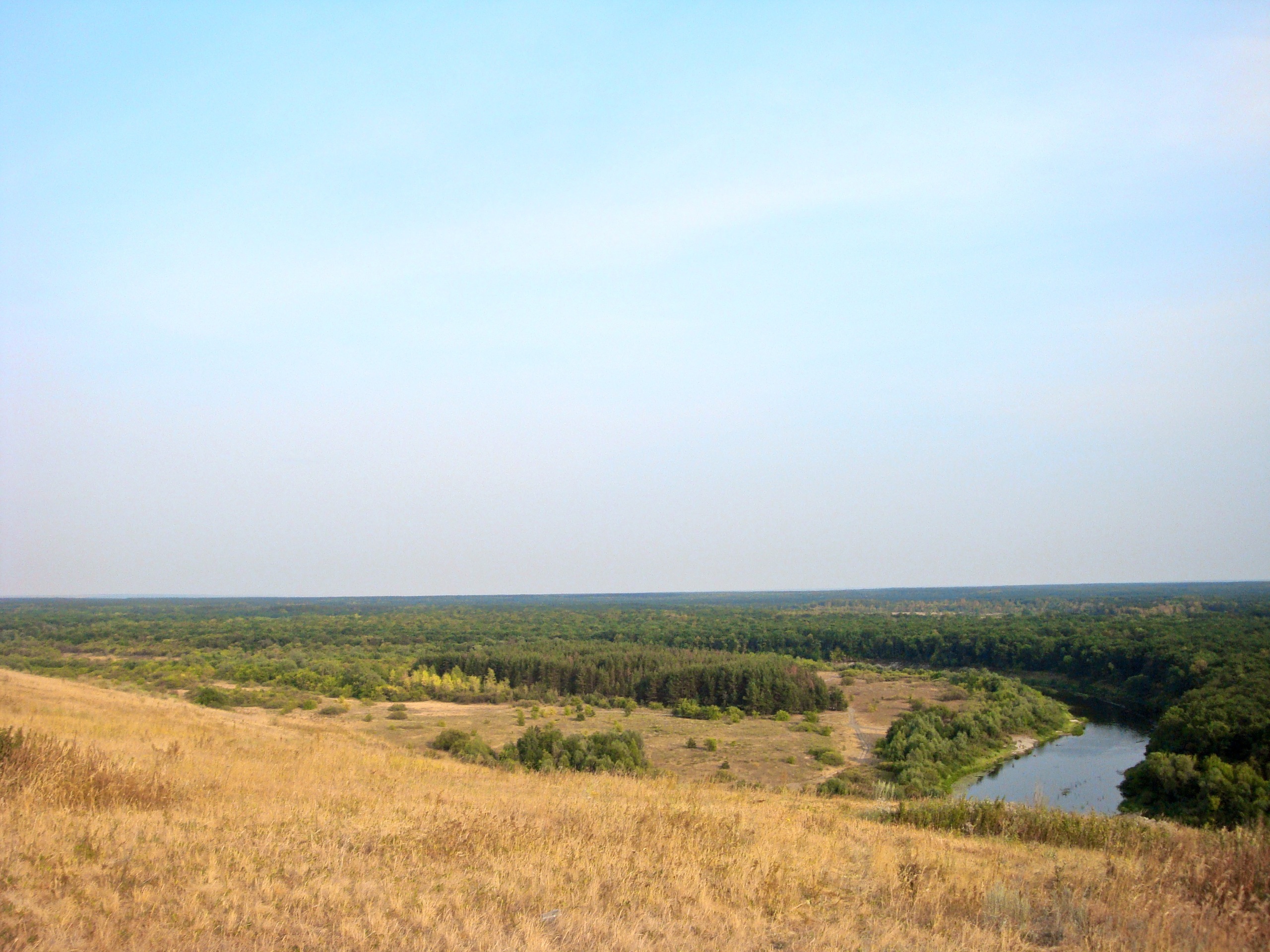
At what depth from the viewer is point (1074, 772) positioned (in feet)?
131

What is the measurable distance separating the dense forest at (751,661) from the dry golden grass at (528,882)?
24.3 m

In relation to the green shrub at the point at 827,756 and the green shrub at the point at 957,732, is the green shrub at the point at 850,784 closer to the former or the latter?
the green shrub at the point at 827,756

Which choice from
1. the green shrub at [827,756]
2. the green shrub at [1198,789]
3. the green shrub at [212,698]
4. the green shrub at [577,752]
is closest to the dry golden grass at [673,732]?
the green shrub at [827,756]

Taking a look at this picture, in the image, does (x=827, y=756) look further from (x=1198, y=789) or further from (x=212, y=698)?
(x=212, y=698)

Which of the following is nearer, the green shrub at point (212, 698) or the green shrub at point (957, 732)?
the green shrub at point (957, 732)

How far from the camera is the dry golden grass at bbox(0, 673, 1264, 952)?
5.66 m

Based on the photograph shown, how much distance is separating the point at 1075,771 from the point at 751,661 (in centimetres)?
3657

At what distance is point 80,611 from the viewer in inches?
7037

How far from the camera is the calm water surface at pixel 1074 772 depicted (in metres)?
32.8

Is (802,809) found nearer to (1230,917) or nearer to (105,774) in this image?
(1230,917)

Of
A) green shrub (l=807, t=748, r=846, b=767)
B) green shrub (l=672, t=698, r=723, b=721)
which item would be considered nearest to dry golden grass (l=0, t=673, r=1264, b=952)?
green shrub (l=807, t=748, r=846, b=767)

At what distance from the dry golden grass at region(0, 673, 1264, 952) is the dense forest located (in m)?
24.3

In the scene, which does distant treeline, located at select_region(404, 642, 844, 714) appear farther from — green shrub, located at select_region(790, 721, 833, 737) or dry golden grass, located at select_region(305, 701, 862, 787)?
green shrub, located at select_region(790, 721, 833, 737)

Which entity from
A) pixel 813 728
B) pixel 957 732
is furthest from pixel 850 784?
pixel 813 728
